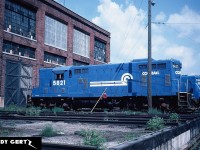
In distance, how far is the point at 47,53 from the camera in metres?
30.4

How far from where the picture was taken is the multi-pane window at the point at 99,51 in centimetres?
4053

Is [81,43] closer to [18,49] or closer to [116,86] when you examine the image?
[18,49]

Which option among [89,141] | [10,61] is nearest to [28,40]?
[10,61]

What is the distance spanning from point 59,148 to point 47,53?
27155mm

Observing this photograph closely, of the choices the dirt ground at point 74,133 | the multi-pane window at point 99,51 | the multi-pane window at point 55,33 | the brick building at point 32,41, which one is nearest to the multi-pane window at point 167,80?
the dirt ground at point 74,133

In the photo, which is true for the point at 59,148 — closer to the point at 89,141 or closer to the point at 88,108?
the point at 89,141

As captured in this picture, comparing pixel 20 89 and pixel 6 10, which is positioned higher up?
pixel 6 10

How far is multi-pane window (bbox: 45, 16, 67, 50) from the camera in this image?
30428mm

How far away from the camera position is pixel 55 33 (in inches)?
1251

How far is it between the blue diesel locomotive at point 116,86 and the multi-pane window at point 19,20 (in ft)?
20.2

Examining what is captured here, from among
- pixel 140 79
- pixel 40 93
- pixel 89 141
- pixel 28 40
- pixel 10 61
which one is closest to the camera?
pixel 89 141

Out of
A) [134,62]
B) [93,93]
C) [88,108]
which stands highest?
[134,62]

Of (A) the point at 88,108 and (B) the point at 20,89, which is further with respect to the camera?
(B) the point at 20,89

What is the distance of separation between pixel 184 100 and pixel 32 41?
1847 cm
